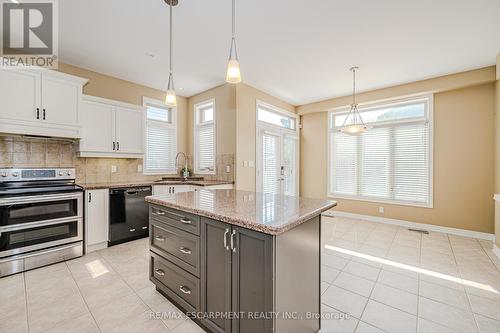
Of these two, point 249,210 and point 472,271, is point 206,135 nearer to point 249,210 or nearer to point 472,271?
point 249,210

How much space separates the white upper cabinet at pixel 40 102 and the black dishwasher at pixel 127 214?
1089mm

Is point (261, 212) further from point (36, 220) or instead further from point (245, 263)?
point (36, 220)

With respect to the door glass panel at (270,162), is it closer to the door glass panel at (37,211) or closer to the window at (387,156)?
the window at (387,156)

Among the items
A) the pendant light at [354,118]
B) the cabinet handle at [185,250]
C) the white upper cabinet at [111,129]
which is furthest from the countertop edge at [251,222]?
the white upper cabinet at [111,129]

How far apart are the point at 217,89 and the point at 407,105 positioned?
13.0ft

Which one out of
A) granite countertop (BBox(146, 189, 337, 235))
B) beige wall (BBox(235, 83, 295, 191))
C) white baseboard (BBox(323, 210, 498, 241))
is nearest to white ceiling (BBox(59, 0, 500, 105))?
beige wall (BBox(235, 83, 295, 191))

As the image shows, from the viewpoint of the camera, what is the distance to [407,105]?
453 centimetres

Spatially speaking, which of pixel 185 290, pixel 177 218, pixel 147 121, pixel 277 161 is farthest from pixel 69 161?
pixel 277 161

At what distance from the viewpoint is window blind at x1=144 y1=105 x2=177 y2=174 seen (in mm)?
4551

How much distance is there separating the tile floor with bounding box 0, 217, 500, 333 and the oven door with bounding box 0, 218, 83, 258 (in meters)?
0.29

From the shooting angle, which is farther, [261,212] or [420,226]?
[420,226]

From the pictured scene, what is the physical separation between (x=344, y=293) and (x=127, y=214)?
10.6 feet

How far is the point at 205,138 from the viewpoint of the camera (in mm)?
4855

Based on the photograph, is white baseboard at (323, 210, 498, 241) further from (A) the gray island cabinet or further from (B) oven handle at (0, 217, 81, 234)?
(B) oven handle at (0, 217, 81, 234)
